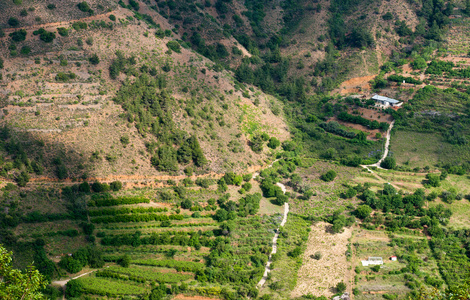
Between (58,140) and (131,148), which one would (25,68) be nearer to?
(58,140)

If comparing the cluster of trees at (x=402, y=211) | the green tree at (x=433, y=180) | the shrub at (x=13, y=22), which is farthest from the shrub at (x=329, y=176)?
the shrub at (x=13, y=22)

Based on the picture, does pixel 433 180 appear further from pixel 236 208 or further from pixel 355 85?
pixel 355 85

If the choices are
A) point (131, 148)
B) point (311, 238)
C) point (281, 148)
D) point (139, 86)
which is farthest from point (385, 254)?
point (139, 86)

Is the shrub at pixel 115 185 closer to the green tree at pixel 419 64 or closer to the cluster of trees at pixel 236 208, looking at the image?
the cluster of trees at pixel 236 208

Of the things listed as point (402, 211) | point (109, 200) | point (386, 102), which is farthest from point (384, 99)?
point (109, 200)

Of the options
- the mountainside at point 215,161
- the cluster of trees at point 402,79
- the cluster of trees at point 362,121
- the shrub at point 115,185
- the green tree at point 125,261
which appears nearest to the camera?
the green tree at point 125,261

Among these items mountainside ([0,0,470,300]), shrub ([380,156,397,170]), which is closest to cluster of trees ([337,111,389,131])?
mountainside ([0,0,470,300])
